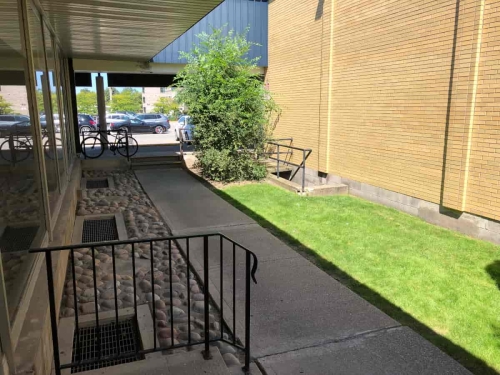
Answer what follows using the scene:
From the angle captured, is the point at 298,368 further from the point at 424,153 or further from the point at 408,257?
the point at 424,153

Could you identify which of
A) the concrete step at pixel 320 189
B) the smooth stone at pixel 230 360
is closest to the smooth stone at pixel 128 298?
the smooth stone at pixel 230 360

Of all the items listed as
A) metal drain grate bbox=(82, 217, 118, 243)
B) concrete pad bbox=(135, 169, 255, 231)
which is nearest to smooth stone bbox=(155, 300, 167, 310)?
metal drain grate bbox=(82, 217, 118, 243)

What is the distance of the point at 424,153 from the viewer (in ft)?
23.9

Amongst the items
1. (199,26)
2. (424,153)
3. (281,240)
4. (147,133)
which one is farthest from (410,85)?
(147,133)

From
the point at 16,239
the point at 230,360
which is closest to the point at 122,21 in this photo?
the point at 16,239

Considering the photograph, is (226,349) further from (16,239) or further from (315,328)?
(16,239)

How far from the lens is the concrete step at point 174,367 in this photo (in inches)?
103

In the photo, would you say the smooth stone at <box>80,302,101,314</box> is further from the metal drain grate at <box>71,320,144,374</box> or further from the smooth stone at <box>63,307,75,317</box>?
the metal drain grate at <box>71,320,144,374</box>

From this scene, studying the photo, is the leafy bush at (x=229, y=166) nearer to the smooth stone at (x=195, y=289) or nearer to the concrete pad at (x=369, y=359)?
the smooth stone at (x=195, y=289)

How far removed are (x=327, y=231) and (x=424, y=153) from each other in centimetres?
239

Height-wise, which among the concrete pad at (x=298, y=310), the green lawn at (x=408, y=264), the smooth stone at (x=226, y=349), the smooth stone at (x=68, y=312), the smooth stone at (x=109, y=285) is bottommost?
the green lawn at (x=408, y=264)

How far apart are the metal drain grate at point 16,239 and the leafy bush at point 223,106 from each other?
24.0 feet

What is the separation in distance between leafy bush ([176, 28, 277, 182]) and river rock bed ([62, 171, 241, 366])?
3.77 meters

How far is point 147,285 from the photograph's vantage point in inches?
166
